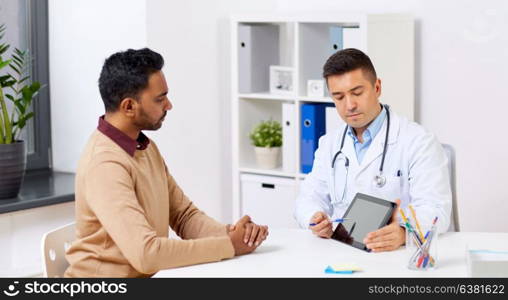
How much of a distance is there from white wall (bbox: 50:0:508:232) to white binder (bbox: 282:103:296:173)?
1.36 ft

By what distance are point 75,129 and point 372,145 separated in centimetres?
181

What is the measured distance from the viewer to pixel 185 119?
4012 millimetres

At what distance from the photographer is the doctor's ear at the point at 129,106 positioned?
2.33 m

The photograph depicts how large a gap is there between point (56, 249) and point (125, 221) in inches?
14.2

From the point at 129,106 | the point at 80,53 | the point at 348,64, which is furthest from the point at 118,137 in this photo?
the point at 80,53

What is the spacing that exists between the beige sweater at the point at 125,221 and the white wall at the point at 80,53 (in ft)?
4.74

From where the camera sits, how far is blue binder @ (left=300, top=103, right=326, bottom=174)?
3947mm

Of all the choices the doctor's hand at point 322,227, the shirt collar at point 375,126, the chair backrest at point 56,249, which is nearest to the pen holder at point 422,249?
the doctor's hand at point 322,227

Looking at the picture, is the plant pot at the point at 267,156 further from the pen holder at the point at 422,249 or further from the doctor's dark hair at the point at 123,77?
the pen holder at the point at 422,249

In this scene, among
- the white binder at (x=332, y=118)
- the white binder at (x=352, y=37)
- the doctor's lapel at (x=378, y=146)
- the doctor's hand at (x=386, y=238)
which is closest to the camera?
the doctor's hand at (x=386, y=238)

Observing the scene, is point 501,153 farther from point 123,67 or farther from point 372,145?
point 123,67

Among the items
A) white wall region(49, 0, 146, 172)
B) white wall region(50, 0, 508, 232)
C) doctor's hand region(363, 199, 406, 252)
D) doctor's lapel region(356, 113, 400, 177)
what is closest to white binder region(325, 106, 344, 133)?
white wall region(50, 0, 508, 232)

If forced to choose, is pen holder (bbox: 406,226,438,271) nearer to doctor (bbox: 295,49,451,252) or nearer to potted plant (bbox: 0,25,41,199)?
doctor (bbox: 295,49,451,252)

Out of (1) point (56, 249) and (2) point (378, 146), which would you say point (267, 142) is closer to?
(2) point (378, 146)
